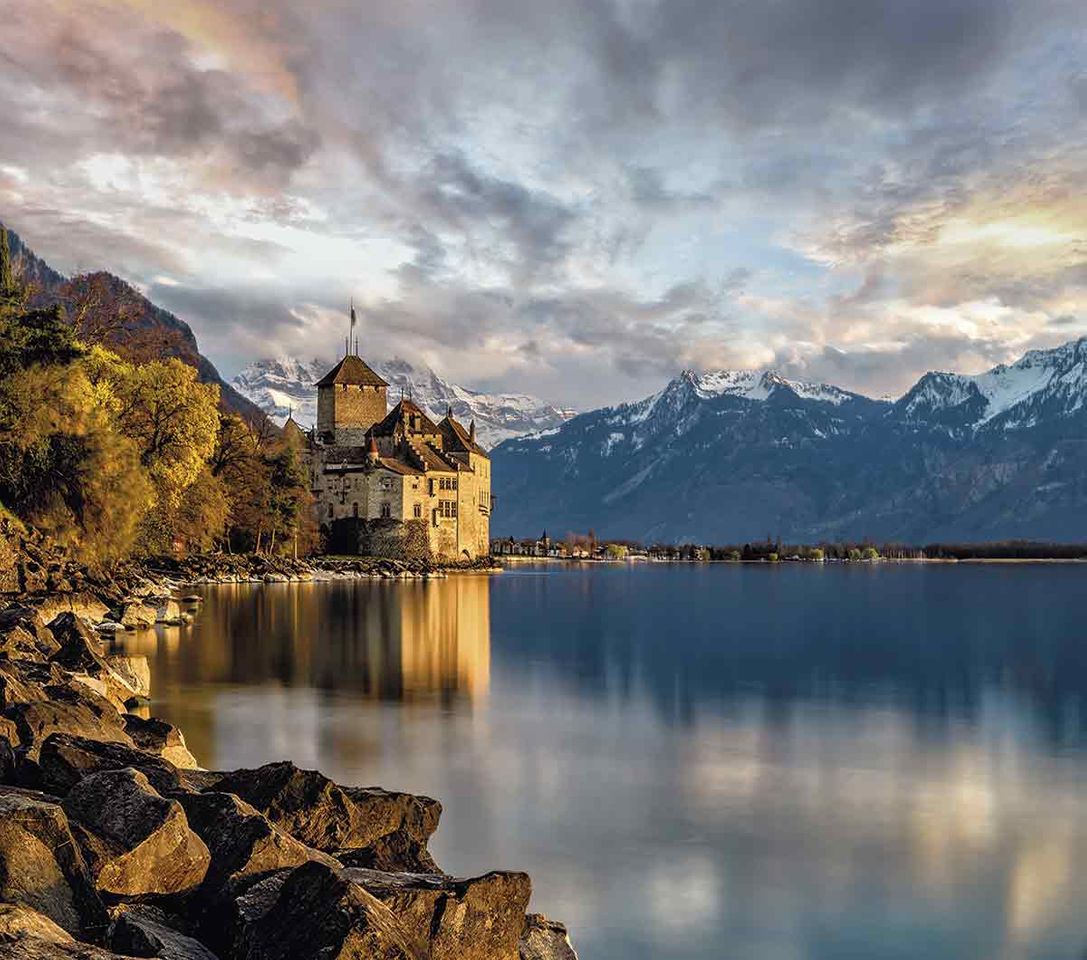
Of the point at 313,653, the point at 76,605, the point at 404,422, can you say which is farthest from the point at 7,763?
the point at 404,422

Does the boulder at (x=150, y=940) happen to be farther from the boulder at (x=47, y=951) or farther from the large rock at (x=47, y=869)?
the boulder at (x=47, y=951)

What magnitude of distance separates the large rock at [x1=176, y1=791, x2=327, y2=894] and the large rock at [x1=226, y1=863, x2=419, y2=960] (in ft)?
2.58

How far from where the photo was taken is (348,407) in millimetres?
126000

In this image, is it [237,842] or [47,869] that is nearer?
[47,869]

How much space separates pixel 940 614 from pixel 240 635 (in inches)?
1772

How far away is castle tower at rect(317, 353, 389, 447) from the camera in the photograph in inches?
4934

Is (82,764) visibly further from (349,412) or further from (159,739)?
(349,412)

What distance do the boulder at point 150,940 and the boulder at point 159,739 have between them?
8.62 metres

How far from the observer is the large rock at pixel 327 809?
1234 cm

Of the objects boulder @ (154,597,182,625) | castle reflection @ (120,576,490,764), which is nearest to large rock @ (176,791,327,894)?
castle reflection @ (120,576,490,764)

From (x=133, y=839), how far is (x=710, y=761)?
1412 centimetres

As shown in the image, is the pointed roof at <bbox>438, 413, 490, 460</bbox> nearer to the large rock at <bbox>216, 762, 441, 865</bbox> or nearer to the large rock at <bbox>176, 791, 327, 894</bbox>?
the large rock at <bbox>216, 762, 441, 865</bbox>

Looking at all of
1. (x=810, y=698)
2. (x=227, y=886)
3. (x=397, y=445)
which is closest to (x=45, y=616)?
(x=810, y=698)

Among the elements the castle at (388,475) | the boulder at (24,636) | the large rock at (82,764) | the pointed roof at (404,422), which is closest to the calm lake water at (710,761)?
the boulder at (24,636)
